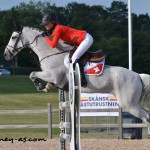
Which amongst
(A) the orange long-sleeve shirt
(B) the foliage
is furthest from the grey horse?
(B) the foliage

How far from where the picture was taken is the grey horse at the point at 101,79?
1208cm

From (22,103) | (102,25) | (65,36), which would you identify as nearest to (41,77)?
(65,36)

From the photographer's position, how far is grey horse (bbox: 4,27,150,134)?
476 inches

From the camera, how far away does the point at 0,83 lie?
59.8 meters

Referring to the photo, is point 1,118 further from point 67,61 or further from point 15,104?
point 67,61

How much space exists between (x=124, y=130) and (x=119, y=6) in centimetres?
7939

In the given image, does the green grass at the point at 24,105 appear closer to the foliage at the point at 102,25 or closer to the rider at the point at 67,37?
the foliage at the point at 102,25

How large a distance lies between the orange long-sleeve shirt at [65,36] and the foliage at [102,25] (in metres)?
41.7

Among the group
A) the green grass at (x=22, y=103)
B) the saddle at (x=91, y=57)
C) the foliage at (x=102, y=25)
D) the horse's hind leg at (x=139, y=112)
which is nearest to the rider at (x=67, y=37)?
the saddle at (x=91, y=57)

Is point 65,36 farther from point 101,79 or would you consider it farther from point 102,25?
point 102,25

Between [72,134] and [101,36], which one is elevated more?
[72,134]

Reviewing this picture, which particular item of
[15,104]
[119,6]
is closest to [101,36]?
[119,6]

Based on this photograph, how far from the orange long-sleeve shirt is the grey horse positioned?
30 centimetres

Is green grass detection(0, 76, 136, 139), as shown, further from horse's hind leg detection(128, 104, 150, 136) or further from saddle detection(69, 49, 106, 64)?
saddle detection(69, 49, 106, 64)
